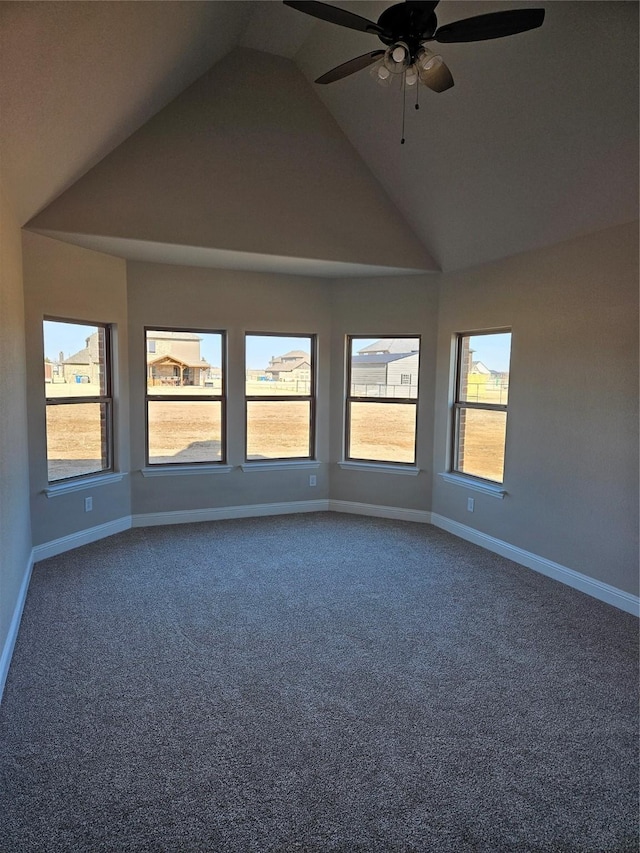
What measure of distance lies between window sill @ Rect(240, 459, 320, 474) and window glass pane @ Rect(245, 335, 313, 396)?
0.77m

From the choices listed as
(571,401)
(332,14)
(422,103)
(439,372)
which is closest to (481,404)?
(439,372)

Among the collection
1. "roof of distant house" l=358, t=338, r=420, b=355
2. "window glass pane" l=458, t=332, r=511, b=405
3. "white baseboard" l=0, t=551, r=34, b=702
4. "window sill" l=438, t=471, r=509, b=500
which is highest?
"roof of distant house" l=358, t=338, r=420, b=355

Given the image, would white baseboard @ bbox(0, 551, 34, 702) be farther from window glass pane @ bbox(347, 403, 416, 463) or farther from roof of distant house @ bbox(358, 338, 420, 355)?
roof of distant house @ bbox(358, 338, 420, 355)

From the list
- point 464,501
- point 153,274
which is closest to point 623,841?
point 464,501

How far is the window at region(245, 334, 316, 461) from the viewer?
5.65 meters

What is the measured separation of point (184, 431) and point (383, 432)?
2202mm

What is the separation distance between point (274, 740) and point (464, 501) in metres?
3.32

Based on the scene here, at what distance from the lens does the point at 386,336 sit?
18.4ft

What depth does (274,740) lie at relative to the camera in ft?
7.39

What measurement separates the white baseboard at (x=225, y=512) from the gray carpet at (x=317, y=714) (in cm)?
115

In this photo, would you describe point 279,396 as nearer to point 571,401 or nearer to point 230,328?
point 230,328

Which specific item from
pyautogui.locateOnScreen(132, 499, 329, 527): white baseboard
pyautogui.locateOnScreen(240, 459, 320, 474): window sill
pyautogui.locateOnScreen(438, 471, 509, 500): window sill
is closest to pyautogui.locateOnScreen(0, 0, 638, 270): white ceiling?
pyautogui.locateOnScreen(438, 471, 509, 500): window sill

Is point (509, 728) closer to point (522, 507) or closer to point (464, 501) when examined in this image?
point (522, 507)

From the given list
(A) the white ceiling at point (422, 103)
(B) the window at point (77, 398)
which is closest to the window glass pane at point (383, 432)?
(A) the white ceiling at point (422, 103)
